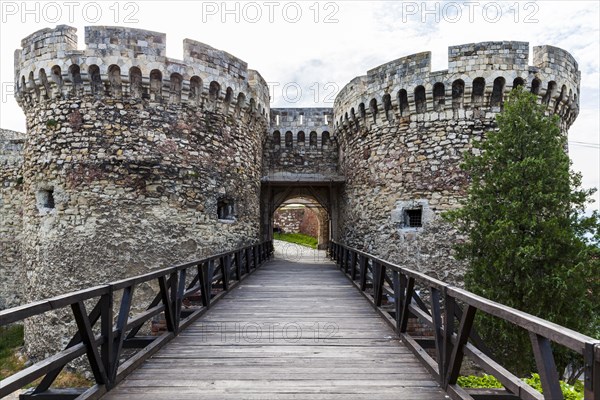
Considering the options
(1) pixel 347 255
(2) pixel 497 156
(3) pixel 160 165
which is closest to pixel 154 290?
(3) pixel 160 165

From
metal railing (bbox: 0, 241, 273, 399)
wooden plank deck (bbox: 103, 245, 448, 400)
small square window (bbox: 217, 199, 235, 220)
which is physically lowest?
wooden plank deck (bbox: 103, 245, 448, 400)

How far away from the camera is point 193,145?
8.21 metres

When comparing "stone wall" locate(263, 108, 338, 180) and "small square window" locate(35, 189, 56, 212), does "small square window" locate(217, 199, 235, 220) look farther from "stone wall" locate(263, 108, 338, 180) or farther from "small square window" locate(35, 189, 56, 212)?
"small square window" locate(35, 189, 56, 212)

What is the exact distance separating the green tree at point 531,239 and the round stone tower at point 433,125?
1707mm

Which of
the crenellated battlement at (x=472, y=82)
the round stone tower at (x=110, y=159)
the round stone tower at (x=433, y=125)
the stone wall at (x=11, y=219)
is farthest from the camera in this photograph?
the stone wall at (x=11, y=219)

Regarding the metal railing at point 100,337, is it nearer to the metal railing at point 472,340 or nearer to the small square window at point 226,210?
the metal railing at point 472,340

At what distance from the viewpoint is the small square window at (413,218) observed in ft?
→ 29.7

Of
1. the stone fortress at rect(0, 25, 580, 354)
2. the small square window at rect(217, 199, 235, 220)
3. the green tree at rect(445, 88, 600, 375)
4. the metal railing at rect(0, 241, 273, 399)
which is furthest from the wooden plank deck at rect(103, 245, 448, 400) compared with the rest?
the small square window at rect(217, 199, 235, 220)

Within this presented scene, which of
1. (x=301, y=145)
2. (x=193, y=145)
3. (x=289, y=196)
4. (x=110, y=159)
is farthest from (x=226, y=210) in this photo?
(x=289, y=196)

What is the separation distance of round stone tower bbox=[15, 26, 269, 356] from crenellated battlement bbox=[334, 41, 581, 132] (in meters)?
4.26

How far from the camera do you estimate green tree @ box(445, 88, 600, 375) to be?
20.1 ft

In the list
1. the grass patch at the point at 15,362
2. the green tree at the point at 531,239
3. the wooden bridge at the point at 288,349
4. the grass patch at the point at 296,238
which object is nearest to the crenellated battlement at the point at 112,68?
the wooden bridge at the point at 288,349

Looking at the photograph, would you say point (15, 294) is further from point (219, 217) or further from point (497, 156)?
point (497, 156)

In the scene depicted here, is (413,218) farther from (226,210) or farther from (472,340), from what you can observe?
(472,340)
